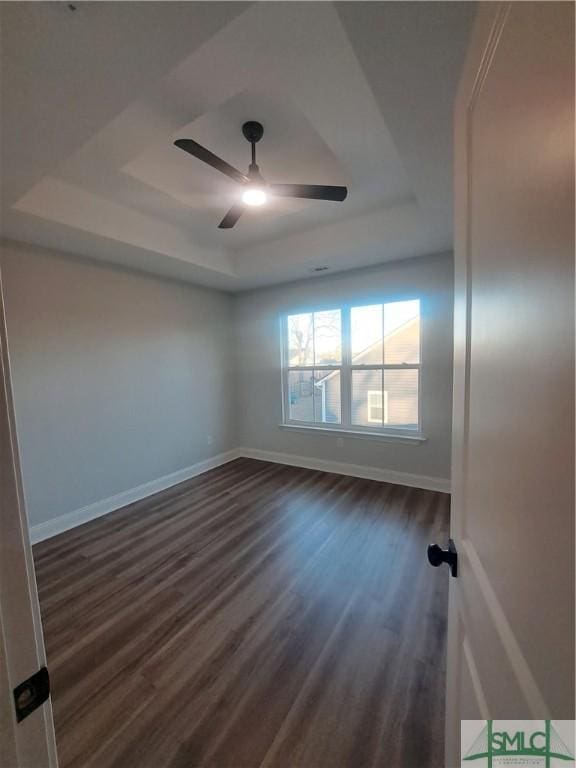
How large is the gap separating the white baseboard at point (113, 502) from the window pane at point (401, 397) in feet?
8.17

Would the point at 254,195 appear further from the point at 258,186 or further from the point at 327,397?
the point at 327,397

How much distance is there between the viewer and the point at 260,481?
3.79 m

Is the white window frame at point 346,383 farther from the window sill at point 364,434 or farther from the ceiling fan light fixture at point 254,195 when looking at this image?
the ceiling fan light fixture at point 254,195

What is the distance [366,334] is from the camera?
149 inches

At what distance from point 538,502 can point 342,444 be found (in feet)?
11.9

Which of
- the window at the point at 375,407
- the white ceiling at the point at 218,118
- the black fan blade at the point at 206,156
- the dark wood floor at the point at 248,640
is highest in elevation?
the white ceiling at the point at 218,118

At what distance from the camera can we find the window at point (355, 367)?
3553 mm

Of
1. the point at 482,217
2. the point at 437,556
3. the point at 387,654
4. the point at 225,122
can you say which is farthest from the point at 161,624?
the point at 225,122

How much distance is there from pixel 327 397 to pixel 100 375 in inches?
Result: 105

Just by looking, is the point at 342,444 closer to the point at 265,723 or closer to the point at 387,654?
the point at 387,654

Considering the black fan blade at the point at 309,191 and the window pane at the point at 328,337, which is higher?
the black fan blade at the point at 309,191

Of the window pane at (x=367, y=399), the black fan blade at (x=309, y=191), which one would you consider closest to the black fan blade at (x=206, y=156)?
the black fan blade at (x=309, y=191)

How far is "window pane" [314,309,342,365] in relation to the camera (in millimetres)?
3979

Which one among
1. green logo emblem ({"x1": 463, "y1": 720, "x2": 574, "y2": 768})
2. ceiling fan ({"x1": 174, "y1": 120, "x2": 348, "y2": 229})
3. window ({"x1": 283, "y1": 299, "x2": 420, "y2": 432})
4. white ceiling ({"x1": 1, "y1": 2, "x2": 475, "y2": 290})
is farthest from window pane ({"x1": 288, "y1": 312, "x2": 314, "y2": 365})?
green logo emblem ({"x1": 463, "y1": 720, "x2": 574, "y2": 768})
